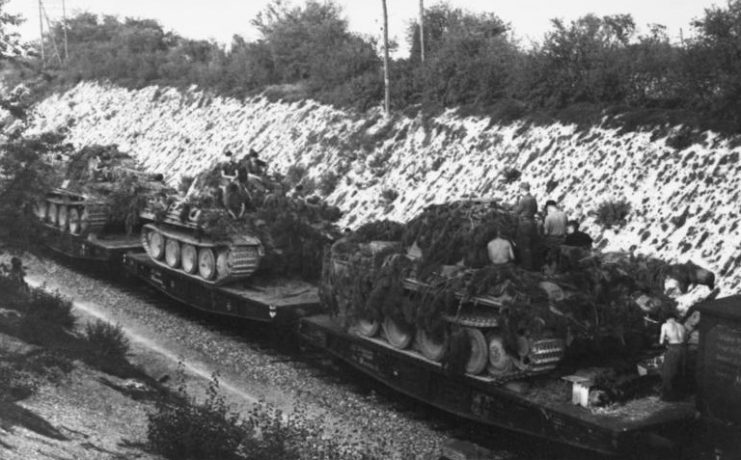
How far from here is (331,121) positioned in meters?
27.6

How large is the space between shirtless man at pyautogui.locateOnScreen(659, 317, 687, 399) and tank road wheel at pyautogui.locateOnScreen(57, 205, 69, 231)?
16347mm

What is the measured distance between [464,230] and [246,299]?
4.93 m

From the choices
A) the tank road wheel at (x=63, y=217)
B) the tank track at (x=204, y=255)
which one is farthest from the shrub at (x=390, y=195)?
the tank road wheel at (x=63, y=217)

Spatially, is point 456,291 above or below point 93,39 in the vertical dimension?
below

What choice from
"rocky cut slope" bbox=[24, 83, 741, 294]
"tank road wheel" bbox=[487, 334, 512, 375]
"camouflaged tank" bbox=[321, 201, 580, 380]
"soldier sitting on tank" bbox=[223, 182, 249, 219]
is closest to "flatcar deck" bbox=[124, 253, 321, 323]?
"camouflaged tank" bbox=[321, 201, 580, 380]

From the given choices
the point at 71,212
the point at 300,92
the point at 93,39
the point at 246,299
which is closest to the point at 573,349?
the point at 246,299

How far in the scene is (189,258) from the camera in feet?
56.0

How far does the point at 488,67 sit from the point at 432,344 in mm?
13751

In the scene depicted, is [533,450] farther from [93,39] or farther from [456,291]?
[93,39]

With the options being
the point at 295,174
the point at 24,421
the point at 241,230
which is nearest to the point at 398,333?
the point at 241,230

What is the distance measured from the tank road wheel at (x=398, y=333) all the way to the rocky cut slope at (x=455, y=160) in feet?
17.8

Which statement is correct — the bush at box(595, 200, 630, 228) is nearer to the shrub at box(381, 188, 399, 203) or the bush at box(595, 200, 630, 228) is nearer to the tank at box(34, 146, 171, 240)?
the shrub at box(381, 188, 399, 203)

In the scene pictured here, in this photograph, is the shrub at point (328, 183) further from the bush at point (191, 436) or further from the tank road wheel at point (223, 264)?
the bush at point (191, 436)

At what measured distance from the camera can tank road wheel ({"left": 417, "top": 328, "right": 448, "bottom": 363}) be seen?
1106cm
